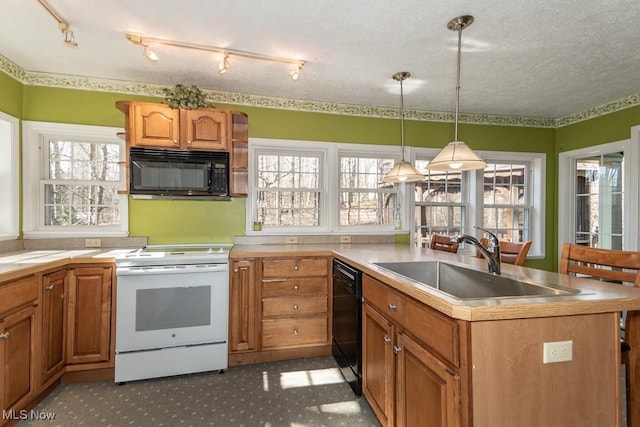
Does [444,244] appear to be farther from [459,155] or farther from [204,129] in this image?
[204,129]

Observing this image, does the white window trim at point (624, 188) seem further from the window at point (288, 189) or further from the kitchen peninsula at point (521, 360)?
the window at point (288, 189)

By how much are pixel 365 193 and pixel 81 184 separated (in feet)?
9.27

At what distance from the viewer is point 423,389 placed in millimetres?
1286

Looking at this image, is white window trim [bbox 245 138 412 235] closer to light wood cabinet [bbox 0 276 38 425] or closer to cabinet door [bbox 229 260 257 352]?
cabinet door [bbox 229 260 257 352]

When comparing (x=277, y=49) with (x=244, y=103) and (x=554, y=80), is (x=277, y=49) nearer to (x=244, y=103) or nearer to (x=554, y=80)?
(x=244, y=103)

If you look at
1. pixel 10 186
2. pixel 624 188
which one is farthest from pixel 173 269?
pixel 624 188

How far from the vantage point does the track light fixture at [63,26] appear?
1.77 metres

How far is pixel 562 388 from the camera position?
3.59ft

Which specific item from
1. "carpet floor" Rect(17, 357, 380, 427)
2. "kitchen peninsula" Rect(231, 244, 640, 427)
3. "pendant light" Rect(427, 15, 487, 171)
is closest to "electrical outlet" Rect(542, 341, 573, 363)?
"kitchen peninsula" Rect(231, 244, 640, 427)

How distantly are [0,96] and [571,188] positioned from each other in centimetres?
580

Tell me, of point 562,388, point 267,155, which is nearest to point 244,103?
point 267,155

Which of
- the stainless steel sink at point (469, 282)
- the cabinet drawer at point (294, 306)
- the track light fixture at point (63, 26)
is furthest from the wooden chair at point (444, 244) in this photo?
the track light fixture at point (63, 26)

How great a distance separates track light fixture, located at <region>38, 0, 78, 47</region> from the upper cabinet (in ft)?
1.65

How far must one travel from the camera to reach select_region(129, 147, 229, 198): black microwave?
2561 mm
